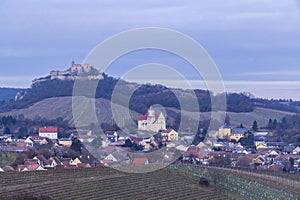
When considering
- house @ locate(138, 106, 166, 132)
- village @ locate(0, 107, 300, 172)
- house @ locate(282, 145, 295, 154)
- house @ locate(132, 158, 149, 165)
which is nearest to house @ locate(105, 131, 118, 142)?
village @ locate(0, 107, 300, 172)

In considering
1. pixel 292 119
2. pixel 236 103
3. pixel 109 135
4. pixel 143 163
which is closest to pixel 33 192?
pixel 143 163

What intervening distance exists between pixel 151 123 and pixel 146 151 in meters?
11.8

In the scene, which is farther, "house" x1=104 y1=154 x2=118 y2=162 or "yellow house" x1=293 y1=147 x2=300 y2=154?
"yellow house" x1=293 y1=147 x2=300 y2=154

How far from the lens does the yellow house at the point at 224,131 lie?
62.6 meters

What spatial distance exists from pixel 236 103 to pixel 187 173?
52.7 metres

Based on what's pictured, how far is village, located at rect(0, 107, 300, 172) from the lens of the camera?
3388 cm

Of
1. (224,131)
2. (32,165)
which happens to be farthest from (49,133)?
(32,165)

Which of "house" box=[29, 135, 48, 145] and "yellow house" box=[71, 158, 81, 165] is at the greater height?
"house" box=[29, 135, 48, 145]

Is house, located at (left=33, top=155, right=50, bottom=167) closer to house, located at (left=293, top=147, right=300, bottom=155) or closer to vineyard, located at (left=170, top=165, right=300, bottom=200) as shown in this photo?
vineyard, located at (left=170, top=165, right=300, bottom=200)

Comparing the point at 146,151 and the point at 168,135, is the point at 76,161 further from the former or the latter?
the point at 168,135

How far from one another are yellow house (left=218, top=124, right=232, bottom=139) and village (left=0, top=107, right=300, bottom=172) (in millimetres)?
2316

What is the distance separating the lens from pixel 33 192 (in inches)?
757

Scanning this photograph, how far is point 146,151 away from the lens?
40312mm

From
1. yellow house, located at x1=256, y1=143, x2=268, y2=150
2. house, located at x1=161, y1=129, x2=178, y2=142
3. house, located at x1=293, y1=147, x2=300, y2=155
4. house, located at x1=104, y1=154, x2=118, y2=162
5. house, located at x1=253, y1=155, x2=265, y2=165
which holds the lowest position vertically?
house, located at x1=253, y1=155, x2=265, y2=165
